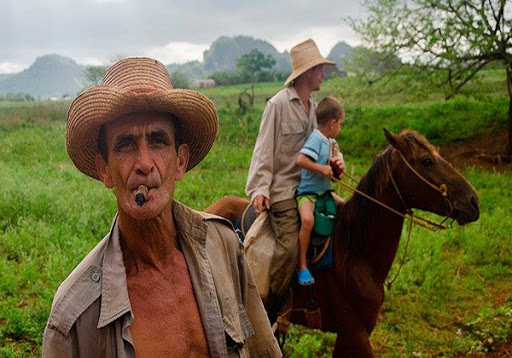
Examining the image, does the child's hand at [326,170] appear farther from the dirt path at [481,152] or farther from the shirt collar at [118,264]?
the dirt path at [481,152]

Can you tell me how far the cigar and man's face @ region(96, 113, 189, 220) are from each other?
14 mm

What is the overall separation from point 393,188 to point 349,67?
1237 cm

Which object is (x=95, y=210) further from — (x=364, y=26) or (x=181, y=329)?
(x=364, y=26)

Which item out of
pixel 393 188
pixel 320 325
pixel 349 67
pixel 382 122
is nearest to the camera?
pixel 393 188

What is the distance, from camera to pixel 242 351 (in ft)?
5.69

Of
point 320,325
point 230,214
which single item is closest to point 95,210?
point 230,214

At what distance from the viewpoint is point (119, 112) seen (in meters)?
1.61

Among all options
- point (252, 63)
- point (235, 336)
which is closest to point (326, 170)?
point (235, 336)

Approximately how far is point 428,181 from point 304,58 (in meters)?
1.38

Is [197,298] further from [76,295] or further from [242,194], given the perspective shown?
[242,194]

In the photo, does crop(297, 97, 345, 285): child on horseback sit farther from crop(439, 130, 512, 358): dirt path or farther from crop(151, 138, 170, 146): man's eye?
crop(439, 130, 512, 358): dirt path

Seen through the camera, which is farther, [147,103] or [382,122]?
[382,122]

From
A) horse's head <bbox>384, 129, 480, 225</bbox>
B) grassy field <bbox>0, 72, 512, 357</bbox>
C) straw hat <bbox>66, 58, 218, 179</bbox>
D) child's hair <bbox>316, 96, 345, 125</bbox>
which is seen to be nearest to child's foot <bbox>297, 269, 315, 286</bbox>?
horse's head <bbox>384, 129, 480, 225</bbox>

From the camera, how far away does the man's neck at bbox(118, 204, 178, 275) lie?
170 centimetres
